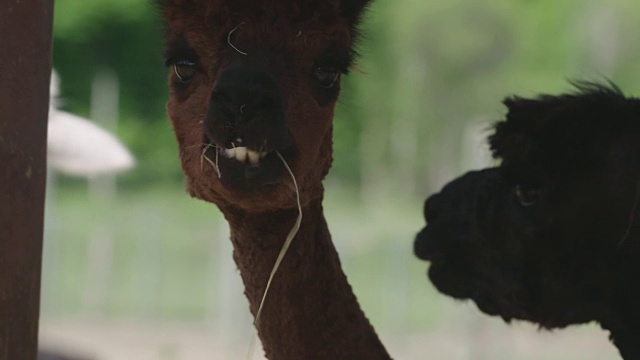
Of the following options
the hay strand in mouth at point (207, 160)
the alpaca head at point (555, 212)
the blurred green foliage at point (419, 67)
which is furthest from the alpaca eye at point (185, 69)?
the blurred green foliage at point (419, 67)

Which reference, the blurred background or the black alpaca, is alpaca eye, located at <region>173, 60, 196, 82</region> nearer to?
the blurred background

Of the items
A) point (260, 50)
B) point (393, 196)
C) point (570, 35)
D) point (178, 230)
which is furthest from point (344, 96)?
point (393, 196)

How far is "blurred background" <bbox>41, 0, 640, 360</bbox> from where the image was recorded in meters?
11.3

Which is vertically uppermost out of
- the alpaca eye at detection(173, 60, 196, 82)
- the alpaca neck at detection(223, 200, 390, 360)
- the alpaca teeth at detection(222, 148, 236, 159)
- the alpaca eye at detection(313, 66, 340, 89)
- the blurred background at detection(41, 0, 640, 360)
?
the blurred background at detection(41, 0, 640, 360)

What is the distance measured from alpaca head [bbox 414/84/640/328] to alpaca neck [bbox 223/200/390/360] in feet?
1.61

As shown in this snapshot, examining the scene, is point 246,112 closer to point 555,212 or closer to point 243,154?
point 243,154

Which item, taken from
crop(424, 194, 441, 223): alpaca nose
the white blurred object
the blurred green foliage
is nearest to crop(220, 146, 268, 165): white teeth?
crop(424, 194, 441, 223): alpaca nose

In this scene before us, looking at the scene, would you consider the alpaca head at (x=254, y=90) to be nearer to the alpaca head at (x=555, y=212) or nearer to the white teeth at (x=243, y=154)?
the white teeth at (x=243, y=154)

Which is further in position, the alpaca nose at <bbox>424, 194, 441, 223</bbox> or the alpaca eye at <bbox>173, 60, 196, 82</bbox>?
the alpaca nose at <bbox>424, 194, 441, 223</bbox>

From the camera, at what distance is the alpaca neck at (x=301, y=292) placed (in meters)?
2.75

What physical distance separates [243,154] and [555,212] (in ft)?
3.61

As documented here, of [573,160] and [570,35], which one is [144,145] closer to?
[570,35]

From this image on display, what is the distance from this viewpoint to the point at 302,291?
283cm

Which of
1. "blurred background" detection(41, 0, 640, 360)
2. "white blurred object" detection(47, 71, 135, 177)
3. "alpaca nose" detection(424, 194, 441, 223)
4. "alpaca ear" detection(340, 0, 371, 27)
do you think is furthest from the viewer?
"blurred background" detection(41, 0, 640, 360)
